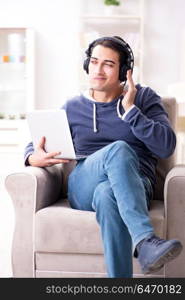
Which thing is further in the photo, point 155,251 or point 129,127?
point 129,127

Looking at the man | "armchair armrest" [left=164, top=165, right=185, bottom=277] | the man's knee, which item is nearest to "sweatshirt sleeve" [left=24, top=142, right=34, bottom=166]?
the man

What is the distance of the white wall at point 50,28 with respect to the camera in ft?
16.2

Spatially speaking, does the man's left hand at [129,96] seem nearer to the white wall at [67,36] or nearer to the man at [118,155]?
the man at [118,155]

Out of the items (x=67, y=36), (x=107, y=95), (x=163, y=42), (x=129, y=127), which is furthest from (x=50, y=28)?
(x=129, y=127)

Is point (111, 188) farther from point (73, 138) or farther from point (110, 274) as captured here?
point (73, 138)

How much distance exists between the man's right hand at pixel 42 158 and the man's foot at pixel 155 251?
0.56m

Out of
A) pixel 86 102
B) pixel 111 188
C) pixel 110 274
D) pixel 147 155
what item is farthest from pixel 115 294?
pixel 86 102

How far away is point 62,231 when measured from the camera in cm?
182

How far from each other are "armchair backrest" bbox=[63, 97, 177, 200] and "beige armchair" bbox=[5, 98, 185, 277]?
0.26 meters

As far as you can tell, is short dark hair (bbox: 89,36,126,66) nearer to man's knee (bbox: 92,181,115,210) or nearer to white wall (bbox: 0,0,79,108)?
man's knee (bbox: 92,181,115,210)

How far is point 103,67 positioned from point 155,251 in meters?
0.86

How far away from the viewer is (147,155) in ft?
6.81

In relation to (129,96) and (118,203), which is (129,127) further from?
(118,203)

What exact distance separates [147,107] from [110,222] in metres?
0.61
